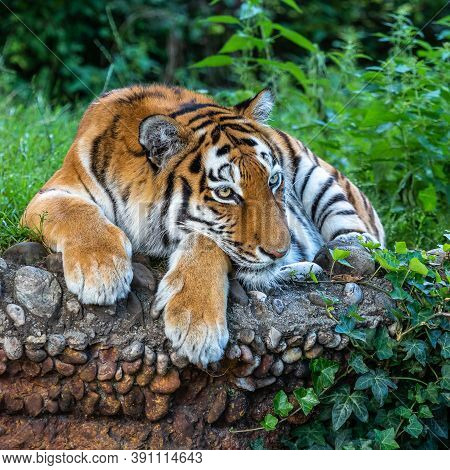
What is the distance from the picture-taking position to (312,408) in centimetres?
290

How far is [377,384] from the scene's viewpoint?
285 cm

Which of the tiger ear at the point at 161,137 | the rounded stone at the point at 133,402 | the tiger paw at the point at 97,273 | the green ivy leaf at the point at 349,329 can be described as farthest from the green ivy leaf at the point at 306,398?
the tiger ear at the point at 161,137

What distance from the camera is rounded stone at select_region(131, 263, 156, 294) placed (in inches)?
115

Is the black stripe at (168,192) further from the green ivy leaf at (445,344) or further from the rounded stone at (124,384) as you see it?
the green ivy leaf at (445,344)

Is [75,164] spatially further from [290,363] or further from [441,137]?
[441,137]

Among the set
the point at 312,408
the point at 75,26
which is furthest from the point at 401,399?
the point at 75,26

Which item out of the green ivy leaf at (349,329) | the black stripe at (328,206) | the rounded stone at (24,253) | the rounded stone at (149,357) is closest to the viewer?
the rounded stone at (149,357)

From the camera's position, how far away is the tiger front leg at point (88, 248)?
8.87ft

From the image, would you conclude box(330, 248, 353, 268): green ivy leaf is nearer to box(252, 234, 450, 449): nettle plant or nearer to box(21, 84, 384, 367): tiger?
box(252, 234, 450, 449): nettle plant

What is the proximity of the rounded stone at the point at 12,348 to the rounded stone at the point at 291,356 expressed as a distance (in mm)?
979

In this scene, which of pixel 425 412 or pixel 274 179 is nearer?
pixel 425 412

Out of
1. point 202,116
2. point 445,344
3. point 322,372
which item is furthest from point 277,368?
point 202,116

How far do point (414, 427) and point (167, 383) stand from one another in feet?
3.06

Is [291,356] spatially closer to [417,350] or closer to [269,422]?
[269,422]
